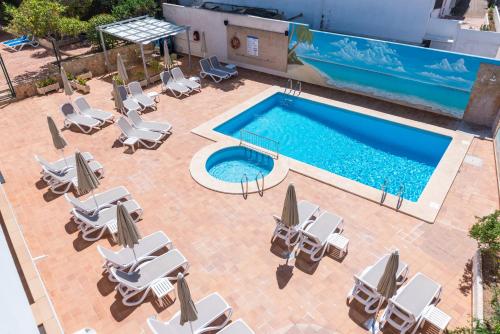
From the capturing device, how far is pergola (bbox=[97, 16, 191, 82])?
20.1 m

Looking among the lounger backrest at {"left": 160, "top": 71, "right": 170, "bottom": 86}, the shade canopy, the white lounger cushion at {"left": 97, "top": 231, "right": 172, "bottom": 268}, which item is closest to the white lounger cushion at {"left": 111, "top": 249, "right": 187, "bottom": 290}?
the white lounger cushion at {"left": 97, "top": 231, "right": 172, "bottom": 268}

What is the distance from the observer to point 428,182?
13.1 meters

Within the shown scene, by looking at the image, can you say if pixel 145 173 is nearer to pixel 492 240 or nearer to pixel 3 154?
pixel 3 154

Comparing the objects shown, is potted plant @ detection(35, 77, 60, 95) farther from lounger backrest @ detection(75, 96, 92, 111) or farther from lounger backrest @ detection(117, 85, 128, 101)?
lounger backrest @ detection(117, 85, 128, 101)

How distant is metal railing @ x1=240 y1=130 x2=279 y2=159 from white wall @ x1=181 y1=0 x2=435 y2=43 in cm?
1011

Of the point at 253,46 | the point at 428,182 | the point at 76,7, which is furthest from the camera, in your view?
the point at 76,7

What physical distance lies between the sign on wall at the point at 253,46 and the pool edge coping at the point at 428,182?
16.3 ft

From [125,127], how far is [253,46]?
10.7m

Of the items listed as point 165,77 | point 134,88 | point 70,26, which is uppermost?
point 70,26

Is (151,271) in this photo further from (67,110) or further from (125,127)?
(67,110)

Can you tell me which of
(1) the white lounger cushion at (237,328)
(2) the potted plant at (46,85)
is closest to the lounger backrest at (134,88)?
(2) the potted plant at (46,85)

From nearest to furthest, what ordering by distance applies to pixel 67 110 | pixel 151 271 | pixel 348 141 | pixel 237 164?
pixel 151 271, pixel 237 164, pixel 348 141, pixel 67 110

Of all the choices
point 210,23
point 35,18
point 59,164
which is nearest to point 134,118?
point 59,164

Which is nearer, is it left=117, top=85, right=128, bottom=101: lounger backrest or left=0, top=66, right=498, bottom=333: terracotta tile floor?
left=0, top=66, right=498, bottom=333: terracotta tile floor
